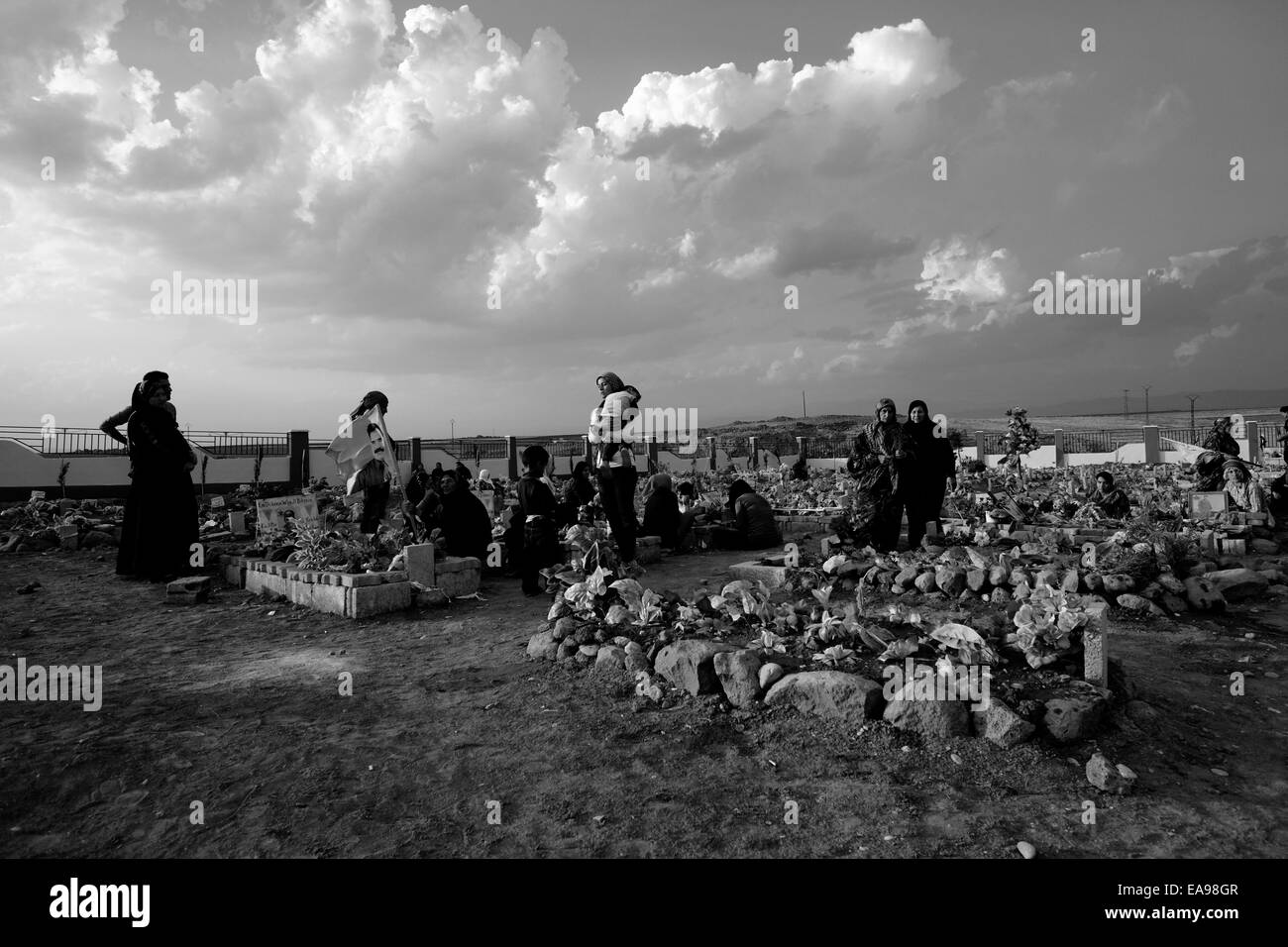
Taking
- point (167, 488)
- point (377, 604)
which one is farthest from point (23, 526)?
point (377, 604)

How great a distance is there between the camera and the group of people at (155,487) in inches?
321

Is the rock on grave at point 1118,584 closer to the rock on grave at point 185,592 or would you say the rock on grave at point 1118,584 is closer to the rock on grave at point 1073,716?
the rock on grave at point 1073,716

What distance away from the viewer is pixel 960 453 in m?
28.3

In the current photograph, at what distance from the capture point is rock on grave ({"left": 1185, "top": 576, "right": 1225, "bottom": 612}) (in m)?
5.98

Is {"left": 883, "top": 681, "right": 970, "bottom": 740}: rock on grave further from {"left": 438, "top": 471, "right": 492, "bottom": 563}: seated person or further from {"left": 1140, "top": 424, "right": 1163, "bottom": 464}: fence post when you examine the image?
{"left": 1140, "top": 424, "right": 1163, "bottom": 464}: fence post

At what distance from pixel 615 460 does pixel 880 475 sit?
11.5 feet

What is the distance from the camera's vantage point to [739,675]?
12.6 ft

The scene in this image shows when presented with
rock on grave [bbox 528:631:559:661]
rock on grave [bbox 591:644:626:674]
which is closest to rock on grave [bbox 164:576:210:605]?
rock on grave [bbox 528:631:559:661]

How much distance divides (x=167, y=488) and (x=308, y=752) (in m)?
6.47

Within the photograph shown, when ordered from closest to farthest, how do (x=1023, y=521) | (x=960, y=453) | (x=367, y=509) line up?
(x=367, y=509), (x=1023, y=521), (x=960, y=453)

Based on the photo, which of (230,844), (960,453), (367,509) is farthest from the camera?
(960,453)

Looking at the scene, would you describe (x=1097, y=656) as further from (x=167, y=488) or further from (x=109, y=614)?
(x=167, y=488)

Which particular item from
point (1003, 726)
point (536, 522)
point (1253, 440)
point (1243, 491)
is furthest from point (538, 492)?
point (1253, 440)

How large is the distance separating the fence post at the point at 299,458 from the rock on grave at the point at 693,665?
19482mm
